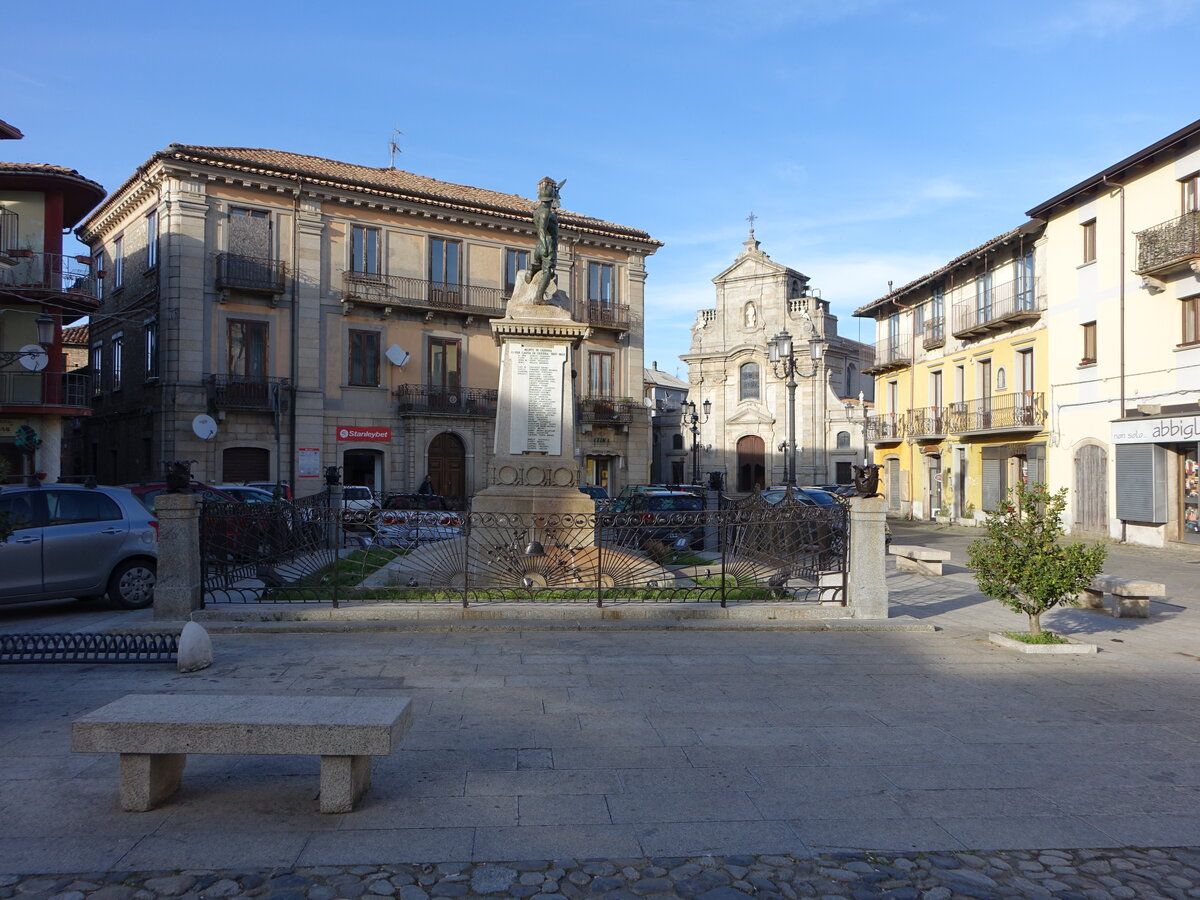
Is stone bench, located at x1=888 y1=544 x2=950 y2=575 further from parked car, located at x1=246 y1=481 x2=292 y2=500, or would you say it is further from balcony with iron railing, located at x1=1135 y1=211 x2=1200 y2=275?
parked car, located at x1=246 y1=481 x2=292 y2=500

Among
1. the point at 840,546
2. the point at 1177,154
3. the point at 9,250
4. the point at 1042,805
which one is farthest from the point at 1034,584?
the point at 9,250

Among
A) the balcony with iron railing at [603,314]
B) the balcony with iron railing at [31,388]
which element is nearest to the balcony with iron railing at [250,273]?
the balcony with iron railing at [31,388]

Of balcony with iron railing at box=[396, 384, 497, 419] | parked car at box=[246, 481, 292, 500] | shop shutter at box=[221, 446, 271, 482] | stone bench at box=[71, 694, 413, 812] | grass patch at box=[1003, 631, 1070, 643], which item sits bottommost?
grass patch at box=[1003, 631, 1070, 643]

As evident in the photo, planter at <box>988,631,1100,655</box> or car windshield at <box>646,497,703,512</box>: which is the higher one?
car windshield at <box>646,497,703,512</box>

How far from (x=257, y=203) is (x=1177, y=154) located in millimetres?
27222

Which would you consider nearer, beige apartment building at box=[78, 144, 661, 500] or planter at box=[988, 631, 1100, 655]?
planter at box=[988, 631, 1100, 655]

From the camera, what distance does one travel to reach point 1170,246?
22406mm

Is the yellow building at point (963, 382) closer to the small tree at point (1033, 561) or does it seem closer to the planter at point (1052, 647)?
the small tree at point (1033, 561)

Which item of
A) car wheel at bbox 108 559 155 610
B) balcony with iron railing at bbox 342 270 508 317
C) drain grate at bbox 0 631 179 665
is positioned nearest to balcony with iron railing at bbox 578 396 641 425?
balcony with iron railing at bbox 342 270 508 317

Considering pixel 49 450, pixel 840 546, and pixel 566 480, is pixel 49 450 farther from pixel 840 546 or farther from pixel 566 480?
pixel 840 546

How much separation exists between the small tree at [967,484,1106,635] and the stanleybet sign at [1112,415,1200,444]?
16.0 m

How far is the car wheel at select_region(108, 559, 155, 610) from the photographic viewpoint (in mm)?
10562

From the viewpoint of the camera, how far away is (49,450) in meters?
24.4

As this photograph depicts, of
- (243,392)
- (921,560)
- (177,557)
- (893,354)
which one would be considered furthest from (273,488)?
(893,354)
